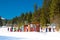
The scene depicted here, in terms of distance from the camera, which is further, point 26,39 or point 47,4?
point 47,4

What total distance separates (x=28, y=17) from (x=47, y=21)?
20.0 m

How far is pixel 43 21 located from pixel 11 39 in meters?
28.8

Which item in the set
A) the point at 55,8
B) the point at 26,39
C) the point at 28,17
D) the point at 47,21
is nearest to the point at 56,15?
the point at 55,8

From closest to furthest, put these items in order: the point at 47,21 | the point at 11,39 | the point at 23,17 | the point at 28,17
Result: 1. the point at 11,39
2. the point at 47,21
3. the point at 28,17
4. the point at 23,17

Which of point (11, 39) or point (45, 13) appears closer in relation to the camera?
point (11, 39)

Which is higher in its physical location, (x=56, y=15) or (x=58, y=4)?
(x=58, y=4)

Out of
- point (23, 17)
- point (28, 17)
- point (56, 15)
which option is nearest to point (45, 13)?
point (56, 15)

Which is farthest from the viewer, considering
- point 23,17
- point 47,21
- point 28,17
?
point 23,17

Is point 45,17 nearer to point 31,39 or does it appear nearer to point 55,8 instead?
point 55,8

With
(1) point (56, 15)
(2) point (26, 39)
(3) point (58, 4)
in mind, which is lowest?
(2) point (26, 39)

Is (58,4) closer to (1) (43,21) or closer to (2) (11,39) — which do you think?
(1) (43,21)

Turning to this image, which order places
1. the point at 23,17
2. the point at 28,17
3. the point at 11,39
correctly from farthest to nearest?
1. the point at 23,17
2. the point at 28,17
3. the point at 11,39

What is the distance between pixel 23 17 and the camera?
61.1 metres

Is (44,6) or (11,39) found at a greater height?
(44,6)
